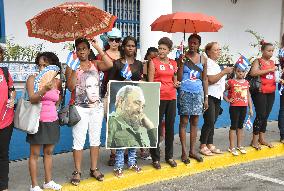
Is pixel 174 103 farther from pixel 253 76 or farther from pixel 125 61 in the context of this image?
pixel 253 76

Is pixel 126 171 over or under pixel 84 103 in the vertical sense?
under

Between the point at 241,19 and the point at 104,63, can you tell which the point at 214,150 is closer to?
the point at 104,63

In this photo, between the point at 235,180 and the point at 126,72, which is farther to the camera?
the point at 235,180

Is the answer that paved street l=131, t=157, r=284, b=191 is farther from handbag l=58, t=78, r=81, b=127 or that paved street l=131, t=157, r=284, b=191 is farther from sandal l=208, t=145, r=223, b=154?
handbag l=58, t=78, r=81, b=127

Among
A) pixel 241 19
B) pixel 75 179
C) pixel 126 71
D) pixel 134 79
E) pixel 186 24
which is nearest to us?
pixel 75 179

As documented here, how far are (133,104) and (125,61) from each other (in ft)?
1.83

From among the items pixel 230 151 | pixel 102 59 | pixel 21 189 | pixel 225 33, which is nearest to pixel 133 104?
pixel 102 59

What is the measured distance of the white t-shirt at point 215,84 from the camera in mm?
6012

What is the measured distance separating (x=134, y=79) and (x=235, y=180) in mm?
1990

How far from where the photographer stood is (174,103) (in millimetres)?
5496

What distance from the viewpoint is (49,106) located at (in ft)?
14.9

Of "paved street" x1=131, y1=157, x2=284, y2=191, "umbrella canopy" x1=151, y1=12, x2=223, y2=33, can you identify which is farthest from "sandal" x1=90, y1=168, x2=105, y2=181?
"umbrella canopy" x1=151, y1=12, x2=223, y2=33

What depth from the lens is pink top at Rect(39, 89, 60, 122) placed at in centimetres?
449

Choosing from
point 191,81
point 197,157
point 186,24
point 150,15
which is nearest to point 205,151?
point 197,157
